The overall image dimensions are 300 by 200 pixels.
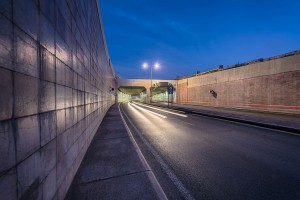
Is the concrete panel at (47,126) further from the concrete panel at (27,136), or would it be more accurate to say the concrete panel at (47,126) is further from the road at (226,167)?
the road at (226,167)

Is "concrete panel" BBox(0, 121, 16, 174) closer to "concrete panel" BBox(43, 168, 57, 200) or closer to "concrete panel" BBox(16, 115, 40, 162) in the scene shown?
"concrete panel" BBox(16, 115, 40, 162)

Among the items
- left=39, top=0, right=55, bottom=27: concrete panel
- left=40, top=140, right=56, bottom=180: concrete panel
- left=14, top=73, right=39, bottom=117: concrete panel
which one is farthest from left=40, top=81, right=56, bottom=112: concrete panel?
left=39, top=0, right=55, bottom=27: concrete panel

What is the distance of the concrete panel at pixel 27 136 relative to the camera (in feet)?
5.31

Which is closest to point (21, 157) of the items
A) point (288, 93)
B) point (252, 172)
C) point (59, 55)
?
point (59, 55)

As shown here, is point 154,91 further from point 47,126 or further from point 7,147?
point 7,147

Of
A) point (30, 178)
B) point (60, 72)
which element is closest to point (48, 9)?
point (60, 72)

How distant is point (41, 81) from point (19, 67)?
1.61 feet

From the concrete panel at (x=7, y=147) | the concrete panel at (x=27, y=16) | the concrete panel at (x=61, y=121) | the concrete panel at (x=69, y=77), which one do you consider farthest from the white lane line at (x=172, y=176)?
the concrete panel at (x=27, y=16)

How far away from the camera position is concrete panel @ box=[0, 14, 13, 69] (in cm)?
140

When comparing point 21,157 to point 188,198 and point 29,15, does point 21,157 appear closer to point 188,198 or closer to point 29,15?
point 29,15

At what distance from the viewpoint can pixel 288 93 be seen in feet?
53.6

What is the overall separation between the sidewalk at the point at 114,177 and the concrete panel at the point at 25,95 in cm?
200

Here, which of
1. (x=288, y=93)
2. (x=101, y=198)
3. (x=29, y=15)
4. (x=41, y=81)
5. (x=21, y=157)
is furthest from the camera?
(x=288, y=93)

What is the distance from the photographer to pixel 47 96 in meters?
2.30
